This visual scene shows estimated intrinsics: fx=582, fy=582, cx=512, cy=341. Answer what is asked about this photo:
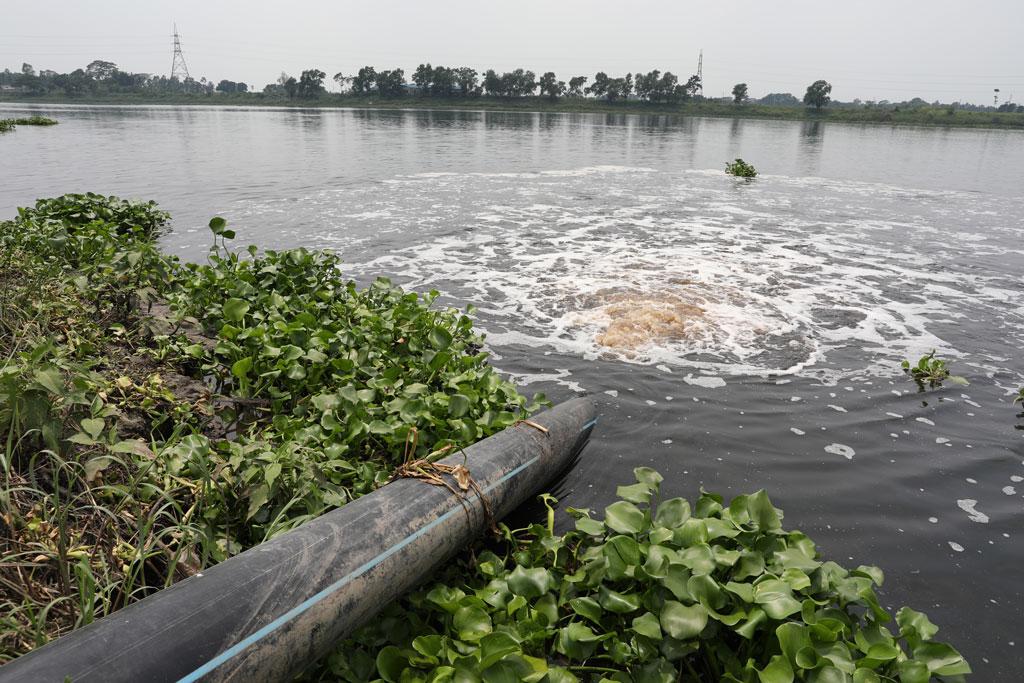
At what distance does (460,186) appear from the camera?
76.9 ft

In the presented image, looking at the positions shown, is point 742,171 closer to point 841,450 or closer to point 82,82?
point 841,450

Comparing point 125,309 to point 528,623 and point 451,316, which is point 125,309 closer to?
point 451,316

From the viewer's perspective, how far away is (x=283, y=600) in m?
2.73

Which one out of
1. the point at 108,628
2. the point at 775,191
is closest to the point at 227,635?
the point at 108,628

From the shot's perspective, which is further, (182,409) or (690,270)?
(690,270)

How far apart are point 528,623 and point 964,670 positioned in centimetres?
208

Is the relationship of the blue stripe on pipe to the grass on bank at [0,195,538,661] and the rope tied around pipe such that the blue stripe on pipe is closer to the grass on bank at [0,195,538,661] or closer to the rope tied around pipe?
the rope tied around pipe

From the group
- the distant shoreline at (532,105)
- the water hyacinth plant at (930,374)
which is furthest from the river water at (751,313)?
the distant shoreline at (532,105)

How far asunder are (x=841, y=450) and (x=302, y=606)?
5.29 meters

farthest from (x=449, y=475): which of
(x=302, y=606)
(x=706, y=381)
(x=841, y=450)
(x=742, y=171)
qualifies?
(x=742, y=171)

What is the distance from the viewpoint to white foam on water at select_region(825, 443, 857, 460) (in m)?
5.76

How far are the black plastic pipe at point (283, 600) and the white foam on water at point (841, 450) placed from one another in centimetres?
373

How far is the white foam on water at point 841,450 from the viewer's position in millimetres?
5758

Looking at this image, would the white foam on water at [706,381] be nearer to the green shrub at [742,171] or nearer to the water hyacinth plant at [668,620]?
the water hyacinth plant at [668,620]
